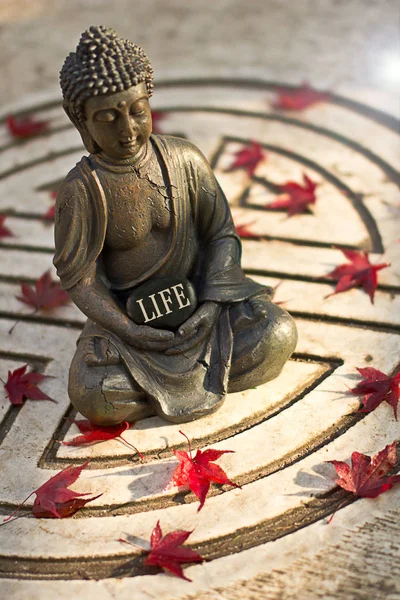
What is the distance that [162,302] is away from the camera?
10.2 feet

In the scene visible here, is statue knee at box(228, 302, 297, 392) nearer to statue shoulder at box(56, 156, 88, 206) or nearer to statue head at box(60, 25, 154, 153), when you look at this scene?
statue shoulder at box(56, 156, 88, 206)

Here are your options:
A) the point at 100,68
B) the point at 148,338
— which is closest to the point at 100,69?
the point at 100,68

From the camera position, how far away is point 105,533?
2760mm

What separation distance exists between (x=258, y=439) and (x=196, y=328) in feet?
1.69

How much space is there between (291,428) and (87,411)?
2.71ft

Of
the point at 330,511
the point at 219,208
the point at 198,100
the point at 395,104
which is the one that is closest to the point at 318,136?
the point at 395,104

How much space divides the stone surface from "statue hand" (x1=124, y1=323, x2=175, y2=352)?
13.0 inches

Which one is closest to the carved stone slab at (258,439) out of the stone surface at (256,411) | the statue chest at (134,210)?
the stone surface at (256,411)

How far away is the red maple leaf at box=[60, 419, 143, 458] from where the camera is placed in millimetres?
3098

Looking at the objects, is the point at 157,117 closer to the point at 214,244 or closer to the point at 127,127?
the point at 214,244

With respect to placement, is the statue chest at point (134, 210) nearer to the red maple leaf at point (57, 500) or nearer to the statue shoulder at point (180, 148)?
the statue shoulder at point (180, 148)

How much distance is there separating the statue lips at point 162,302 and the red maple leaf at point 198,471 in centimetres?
55

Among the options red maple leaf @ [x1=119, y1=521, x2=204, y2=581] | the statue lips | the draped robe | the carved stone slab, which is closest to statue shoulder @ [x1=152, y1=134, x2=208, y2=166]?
the draped robe

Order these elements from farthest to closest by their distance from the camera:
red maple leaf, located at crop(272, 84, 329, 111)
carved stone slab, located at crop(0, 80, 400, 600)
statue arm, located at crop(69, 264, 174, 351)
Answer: red maple leaf, located at crop(272, 84, 329, 111), statue arm, located at crop(69, 264, 174, 351), carved stone slab, located at crop(0, 80, 400, 600)
